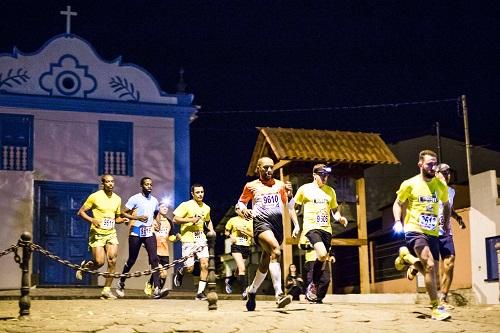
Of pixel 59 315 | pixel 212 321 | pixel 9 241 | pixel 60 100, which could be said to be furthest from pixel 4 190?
pixel 212 321

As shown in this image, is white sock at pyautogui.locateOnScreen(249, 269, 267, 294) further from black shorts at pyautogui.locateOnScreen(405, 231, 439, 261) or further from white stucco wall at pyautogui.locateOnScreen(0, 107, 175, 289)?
white stucco wall at pyautogui.locateOnScreen(0, 107, 175, 289)

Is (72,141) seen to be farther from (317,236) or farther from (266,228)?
(266,228)

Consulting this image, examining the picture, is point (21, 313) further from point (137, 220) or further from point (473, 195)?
point (473, 195)

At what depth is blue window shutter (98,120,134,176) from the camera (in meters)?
25.2

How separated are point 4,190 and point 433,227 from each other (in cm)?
1648

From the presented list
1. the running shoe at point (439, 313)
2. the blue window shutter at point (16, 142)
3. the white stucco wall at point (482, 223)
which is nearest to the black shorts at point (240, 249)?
the running shoe at point (439, 313)

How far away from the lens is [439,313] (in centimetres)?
1099

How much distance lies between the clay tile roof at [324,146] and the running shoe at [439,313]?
41.2ft

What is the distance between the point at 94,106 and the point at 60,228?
13.1ft

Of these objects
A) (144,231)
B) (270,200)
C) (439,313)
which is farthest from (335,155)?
(439,313)

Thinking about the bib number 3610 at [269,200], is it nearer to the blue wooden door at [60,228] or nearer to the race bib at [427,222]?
the race bib at [427,222]

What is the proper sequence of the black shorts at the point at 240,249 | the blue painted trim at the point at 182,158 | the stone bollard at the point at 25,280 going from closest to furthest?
the stone bollard at the point at 25,280 → the black shorts at the point at 240,249 → the blue painted trim at the point at 182,158

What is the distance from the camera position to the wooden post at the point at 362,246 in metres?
23.3

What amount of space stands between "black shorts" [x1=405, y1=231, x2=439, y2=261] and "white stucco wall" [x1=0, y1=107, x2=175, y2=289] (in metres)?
14.2
